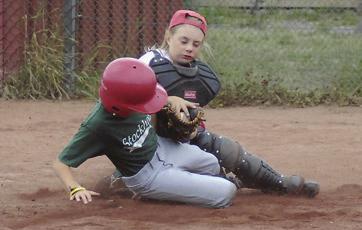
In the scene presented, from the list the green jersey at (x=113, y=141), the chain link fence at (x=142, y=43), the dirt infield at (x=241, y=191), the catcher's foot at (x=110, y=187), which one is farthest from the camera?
the chain link fence at (x=142, y=43)

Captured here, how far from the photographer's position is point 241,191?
5.52 metres

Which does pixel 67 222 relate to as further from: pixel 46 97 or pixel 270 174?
pixel 46 97

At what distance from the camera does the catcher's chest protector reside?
523cm

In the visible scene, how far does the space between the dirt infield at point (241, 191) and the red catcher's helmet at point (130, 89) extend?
1.83 feet

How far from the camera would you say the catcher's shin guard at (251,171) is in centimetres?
526

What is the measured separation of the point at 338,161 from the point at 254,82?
313 cm

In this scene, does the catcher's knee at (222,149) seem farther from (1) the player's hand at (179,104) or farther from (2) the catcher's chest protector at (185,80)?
(1) the player's hand at (179,104)

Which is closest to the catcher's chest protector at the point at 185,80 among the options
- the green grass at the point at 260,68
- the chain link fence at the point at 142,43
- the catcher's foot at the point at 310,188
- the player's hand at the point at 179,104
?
the player's hand at the point at 179,104

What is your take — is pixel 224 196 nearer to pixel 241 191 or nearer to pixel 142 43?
pixel 241 191

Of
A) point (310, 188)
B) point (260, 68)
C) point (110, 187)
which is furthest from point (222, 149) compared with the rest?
point (260, 68)

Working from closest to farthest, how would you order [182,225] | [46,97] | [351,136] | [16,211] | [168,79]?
[182,225], [16,211], [168,79], [351,136], [46,97]

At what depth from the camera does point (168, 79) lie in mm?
5230

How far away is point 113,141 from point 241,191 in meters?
1.06

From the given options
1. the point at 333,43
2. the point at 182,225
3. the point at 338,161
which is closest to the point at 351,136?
the point at 338,161
